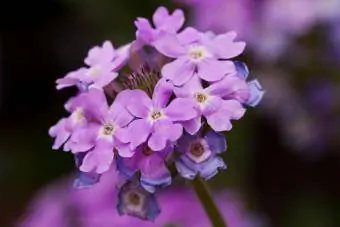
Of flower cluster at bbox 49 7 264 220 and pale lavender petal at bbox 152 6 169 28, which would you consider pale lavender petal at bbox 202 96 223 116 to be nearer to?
flower cluster at bbox 49 7 264 220

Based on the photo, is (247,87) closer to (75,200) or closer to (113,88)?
(113,88)

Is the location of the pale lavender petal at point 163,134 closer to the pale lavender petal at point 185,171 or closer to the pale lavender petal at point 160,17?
the pale lavender petal at point 185,171

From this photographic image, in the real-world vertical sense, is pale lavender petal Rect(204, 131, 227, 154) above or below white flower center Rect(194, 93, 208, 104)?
below

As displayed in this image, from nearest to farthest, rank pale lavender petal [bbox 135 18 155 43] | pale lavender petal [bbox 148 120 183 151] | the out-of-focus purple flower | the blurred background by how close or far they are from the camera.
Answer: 1. pale lavender petal [bbox 148 120 183 151]
2. pale lavender petal [bbox 135 18 155 43]
3. the out-of-focus purple flower
4. the blurred background

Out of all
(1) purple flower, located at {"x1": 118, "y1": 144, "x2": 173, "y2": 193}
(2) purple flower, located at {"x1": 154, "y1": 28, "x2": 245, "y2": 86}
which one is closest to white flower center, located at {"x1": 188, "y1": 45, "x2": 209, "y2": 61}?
(2) purple flower, located at {"x1": 154, "y1": 28, "x2": 245, "y2": 86}

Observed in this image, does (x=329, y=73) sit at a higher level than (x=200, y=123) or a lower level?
Result: lower

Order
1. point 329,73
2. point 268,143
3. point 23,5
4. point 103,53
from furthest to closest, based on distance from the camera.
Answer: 1. point 23,5
2. point 268,143
3. point 329,73
4. point 103,53

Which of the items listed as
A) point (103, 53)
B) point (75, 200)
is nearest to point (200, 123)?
point (103, 53)

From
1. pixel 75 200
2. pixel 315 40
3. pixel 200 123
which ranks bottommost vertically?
pixel 75 200
